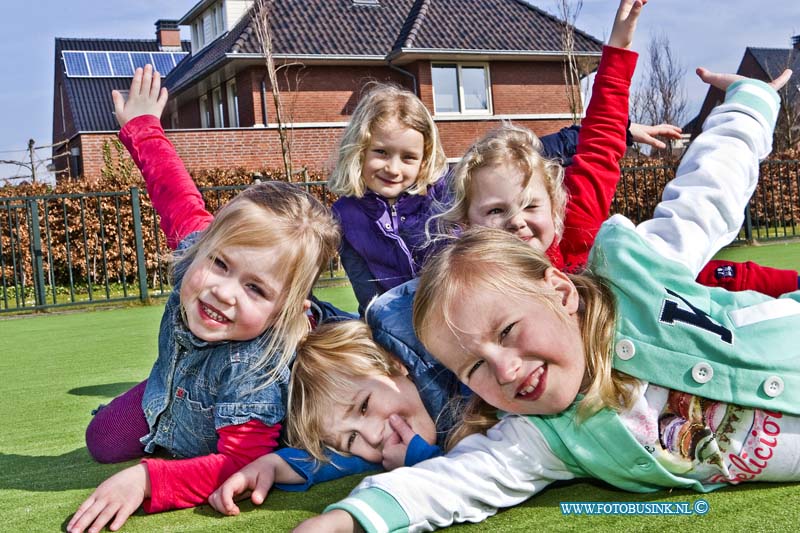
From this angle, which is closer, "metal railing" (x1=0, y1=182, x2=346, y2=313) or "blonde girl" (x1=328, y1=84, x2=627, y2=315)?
"blonde girl" (x1=328, y1=84, x2=627, y2=315)

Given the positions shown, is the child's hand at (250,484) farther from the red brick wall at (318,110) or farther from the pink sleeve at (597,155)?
the red brick wall at (318,110)

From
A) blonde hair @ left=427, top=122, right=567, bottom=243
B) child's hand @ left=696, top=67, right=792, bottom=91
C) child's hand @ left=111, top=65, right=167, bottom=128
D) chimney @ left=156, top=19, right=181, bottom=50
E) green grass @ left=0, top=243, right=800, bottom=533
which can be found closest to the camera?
green grass @ left=0, top=243, right=800, bottom=533

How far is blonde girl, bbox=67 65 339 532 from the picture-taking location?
231cm

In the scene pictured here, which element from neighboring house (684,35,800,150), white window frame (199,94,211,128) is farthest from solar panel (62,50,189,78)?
neighboring house (684,35,800,150)

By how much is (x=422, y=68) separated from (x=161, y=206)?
18971 millimetres

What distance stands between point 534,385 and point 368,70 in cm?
2063

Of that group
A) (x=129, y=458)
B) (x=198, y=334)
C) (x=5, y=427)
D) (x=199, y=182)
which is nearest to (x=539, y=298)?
(x=198, y=334)

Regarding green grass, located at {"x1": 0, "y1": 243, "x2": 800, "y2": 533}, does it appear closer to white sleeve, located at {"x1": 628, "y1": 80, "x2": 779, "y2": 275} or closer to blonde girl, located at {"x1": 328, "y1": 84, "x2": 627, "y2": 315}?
white sleeve, located at {"x1": 628, "y1": 80, "x2": 779, "y2": 275}

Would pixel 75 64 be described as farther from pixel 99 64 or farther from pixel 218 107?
pixel 218 107

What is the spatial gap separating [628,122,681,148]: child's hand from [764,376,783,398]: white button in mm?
1816

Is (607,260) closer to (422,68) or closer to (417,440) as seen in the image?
(417,440)

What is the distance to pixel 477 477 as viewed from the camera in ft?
5.97

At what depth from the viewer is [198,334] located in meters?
2.41

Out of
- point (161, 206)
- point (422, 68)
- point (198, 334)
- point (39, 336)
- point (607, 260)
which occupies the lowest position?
point (39, 336)
